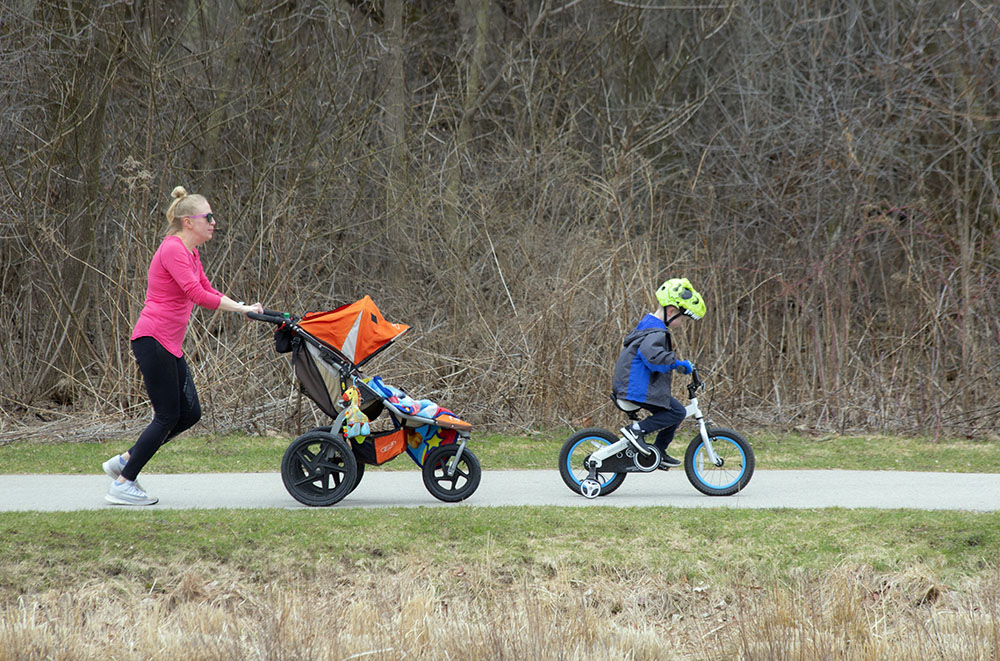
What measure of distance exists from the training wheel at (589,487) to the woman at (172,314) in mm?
2551

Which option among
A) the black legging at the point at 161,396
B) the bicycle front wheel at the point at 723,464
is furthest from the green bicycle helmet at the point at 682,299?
the black legging at the point at 161,396

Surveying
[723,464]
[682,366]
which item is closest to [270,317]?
[682,366]

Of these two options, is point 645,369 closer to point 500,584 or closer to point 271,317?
point 500,584

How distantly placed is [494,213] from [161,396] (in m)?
7.21

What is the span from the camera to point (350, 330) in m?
7.25

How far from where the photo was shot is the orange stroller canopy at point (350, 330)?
7219 millimetres

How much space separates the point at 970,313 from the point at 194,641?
9882 mm

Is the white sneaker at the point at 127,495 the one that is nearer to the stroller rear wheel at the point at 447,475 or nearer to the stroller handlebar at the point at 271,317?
the stroller handlebar at the point at 271,317

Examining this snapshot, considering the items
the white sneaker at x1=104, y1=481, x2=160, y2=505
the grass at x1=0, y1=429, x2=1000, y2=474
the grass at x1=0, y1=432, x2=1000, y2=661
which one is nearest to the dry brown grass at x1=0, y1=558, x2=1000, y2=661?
the grass at x1=0, y1=432, x2=1000, y2=661

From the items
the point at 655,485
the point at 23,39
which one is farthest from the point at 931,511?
the point at 23,39

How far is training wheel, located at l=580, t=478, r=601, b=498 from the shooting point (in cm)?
788

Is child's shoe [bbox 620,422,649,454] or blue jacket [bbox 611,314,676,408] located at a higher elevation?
blue jacket [bbox 611,314,676,408]

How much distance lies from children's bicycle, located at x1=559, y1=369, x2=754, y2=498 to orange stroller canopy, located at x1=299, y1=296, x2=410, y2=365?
62.5 inches

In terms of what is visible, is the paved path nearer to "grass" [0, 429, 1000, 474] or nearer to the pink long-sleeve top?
"grass" [0, 429, 1000, 474]
